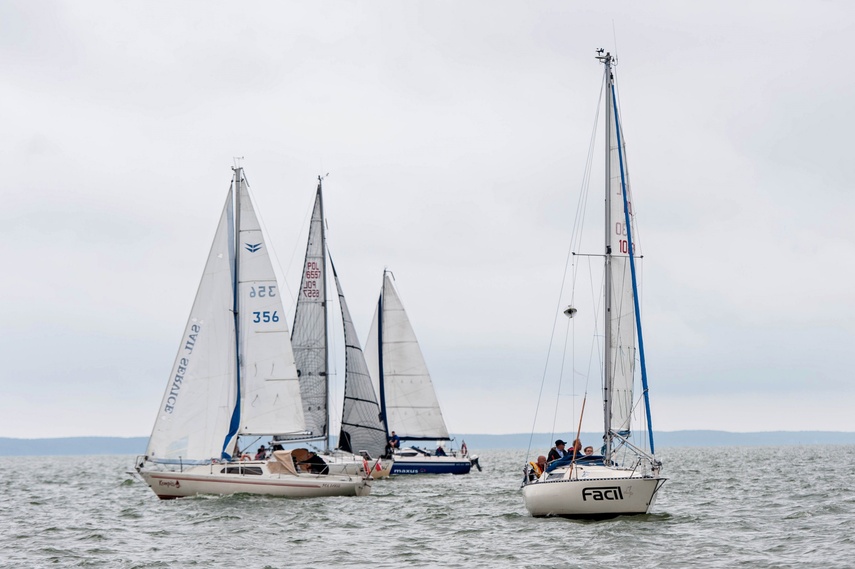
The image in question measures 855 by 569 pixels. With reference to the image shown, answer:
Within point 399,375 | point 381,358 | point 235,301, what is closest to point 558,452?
point 235,301

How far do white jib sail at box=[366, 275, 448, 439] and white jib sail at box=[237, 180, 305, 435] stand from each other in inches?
951

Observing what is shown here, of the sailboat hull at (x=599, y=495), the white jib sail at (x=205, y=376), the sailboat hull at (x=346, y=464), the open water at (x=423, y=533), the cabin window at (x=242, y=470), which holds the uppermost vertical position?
the white jib sail at (x=205, y=376)

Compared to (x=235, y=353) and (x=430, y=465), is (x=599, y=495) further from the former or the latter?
(x=430, y=465)

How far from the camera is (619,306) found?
31.3 meters

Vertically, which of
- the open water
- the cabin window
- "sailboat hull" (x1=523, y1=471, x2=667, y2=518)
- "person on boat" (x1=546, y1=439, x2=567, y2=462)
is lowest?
the open water

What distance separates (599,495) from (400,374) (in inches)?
1476

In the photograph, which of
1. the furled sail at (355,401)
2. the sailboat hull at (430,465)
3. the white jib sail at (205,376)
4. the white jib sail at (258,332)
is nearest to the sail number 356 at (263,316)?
the white jib sail at (258,332)

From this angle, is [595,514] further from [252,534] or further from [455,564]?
[252,534]

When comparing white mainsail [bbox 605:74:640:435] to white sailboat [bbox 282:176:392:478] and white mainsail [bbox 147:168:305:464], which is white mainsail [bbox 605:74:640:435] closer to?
white mainsail [bbox 147:168:305:464]

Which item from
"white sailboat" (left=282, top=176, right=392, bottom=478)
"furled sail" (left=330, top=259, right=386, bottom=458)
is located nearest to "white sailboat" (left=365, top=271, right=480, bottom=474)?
"furled sail" (left=330, top=259, right=386, bottom=458)

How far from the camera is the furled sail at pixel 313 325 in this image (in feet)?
179

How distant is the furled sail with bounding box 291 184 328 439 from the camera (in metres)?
54.5

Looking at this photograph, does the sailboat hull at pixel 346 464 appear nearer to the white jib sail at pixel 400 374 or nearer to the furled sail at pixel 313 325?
the furled sail at pixel 313 325

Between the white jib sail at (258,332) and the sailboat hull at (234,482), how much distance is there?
277 cm
